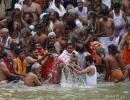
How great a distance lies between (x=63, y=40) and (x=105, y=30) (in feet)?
5.01

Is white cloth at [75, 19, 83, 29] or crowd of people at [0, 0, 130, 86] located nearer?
crowd of people at [0, 0, 130, 86]

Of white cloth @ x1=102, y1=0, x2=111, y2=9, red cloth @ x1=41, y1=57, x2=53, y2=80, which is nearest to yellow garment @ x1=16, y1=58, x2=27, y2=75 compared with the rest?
red cloth @ x1=41, y1=57, x2=53, y2=80

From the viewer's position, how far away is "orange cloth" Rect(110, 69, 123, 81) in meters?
16.3

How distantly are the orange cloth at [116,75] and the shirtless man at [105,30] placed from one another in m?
1.83

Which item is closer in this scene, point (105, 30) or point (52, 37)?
point (52, 37)

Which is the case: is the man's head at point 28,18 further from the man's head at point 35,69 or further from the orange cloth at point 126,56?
the orange cloth at point 126,56

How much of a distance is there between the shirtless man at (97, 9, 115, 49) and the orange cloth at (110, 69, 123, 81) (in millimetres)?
1830

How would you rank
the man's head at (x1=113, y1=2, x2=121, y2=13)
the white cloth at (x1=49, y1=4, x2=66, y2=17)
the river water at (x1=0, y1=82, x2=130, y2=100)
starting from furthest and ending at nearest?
the white cloth at (x1=49, y1=4, x2=66, y2=17) < the man's head at (x1=113, y1=2, x2=121, y2=13) < the river water at (x1=0, y1=82, x2=130, y2=100)

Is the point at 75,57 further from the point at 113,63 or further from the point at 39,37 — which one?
the point at 39,37

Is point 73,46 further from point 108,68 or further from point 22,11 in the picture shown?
point 22,11

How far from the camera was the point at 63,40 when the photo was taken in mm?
17922

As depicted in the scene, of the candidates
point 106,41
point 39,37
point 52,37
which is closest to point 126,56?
point 106,41

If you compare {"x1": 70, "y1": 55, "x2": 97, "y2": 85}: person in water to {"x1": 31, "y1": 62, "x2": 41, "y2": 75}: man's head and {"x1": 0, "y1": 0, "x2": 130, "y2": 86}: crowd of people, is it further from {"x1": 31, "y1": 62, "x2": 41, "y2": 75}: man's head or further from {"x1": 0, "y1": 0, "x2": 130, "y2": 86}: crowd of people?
{"x1": 31, "y1": 62, "x2": 41, "y2": 75}: man's head

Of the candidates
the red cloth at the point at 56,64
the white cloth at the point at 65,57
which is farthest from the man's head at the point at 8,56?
the white cloth at the point at 65,57
